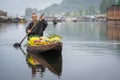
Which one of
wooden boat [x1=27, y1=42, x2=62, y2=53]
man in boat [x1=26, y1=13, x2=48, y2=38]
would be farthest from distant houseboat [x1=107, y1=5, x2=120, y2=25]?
wooden boat [x1=27, y1=42, x2=62, y2=53]

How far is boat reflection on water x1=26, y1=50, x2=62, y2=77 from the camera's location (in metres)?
19.9

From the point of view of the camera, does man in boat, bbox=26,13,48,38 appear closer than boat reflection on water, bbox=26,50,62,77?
No

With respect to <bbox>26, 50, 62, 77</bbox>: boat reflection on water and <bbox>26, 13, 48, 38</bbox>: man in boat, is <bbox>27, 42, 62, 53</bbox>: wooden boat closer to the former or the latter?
<bbox>26, 50, 62, 77</bbox>: boat reflection on water

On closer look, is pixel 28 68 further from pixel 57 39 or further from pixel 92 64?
pixel 57 39

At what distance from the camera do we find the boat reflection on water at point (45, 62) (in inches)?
783

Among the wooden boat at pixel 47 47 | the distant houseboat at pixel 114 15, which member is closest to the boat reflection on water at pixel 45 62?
the wooden boat at pixel 47 47

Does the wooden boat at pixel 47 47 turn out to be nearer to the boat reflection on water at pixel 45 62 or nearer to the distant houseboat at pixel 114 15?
the boat reflection on water at pixel 45 62

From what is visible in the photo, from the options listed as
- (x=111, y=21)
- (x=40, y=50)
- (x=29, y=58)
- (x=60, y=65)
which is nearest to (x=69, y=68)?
(x=60, y=65)

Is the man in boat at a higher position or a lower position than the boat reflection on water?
higher

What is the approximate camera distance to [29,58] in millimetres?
25391

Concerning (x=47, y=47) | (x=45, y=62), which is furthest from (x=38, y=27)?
(x=45, y=62)

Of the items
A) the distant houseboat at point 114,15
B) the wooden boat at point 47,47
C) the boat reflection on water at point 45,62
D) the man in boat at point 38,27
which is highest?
the man in boat at point 38,27

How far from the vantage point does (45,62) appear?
76.3 feet

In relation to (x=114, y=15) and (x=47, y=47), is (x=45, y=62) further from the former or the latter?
(x=114, y=15)
